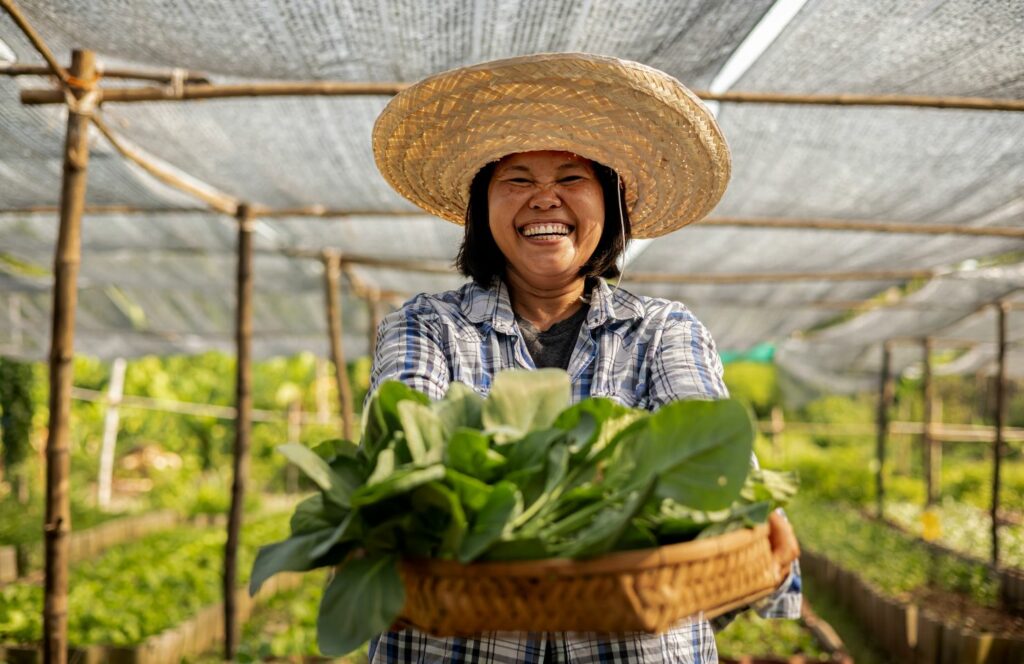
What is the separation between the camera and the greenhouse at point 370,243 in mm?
2355

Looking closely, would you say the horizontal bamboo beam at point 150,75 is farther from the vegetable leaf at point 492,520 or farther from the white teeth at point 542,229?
the vegetable leaf at point 492,520

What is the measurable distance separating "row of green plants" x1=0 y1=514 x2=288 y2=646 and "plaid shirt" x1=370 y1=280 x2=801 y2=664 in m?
3.03

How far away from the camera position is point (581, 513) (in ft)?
3.50

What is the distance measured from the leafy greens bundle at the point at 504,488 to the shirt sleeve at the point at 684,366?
0.31 meters

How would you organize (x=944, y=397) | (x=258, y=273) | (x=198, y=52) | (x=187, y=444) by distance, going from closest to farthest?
(x=198, y=52)
(x=258, y=273)
(x=187, y=444)
(x=944, y=397)

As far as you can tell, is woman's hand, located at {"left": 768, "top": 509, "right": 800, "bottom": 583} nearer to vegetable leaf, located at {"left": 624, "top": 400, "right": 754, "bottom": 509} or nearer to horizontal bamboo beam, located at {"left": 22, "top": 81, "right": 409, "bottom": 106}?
vegetable leaf, located at {"left": 624, "top": 400, "right": 754, "bottom": 509}

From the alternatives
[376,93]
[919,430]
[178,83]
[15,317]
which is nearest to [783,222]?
[376,93]

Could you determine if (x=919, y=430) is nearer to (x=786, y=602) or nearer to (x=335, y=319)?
(x=335, y=319)

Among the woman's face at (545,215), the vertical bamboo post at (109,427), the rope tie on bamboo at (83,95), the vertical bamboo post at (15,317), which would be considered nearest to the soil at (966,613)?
the woman's face at (545,215)

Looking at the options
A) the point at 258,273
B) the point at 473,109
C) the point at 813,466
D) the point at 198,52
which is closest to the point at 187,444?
the point at 258,273

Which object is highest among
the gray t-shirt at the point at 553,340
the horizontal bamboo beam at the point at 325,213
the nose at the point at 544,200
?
the horizontal bamboo beam at the point at 325,213

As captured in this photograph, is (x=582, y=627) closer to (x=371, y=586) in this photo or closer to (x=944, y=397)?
(x=371, y=586)

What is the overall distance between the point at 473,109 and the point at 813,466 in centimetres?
1022

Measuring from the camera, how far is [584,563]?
98 cm
